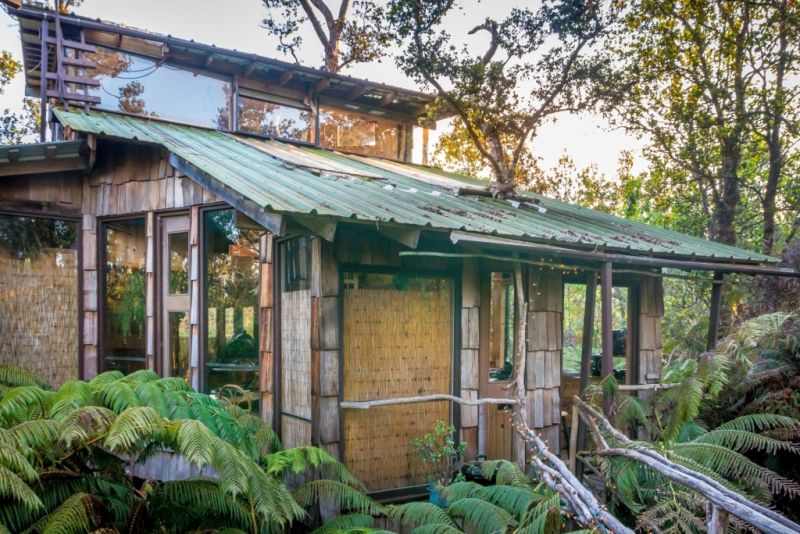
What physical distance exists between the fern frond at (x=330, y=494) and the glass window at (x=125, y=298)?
316 centimetres

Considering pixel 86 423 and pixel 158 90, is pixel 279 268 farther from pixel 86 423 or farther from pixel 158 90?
pixel 158 90

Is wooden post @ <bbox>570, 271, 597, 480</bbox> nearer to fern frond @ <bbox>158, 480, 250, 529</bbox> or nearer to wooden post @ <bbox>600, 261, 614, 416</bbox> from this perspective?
wooden post @ <bbox>600, 261, 614, 416</bbox>

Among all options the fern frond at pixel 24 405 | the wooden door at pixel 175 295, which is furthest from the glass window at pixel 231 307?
the fern frond at pixel 24 405

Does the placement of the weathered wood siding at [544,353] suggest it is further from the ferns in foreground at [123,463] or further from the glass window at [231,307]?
the glass window at [231,307]

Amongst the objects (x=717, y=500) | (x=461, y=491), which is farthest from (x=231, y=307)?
(x=717, y=500)

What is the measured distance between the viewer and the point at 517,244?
5668 mm

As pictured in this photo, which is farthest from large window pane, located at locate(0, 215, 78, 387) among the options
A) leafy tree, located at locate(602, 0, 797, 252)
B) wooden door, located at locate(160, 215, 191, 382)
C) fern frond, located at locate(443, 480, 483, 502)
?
leafy tree, located at locate(602, 0, 797, 252)

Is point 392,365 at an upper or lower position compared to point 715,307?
lower

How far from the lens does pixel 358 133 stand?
34.7ft

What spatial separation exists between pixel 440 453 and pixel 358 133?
611 centimetres

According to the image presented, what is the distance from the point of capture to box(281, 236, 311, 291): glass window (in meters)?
5.69

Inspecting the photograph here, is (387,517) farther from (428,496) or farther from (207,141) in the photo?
(207,141)

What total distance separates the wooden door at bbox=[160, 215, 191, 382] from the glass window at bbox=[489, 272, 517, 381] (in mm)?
3123

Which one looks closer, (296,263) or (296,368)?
(296,368)
